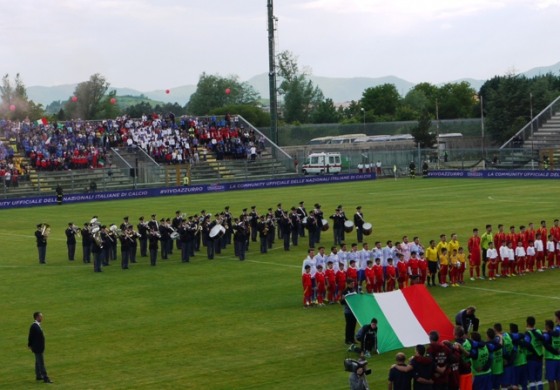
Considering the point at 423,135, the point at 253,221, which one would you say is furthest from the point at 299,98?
the point at 253,221

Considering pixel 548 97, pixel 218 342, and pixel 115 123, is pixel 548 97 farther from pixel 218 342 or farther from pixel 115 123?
pixel 218 342

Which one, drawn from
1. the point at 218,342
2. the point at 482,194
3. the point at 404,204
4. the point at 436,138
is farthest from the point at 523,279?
the point at 436,138

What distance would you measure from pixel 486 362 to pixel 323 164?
6101cm

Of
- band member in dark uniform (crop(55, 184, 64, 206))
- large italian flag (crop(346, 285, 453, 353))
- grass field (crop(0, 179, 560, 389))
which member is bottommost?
grass field (crop(0, 179, 560, 389))

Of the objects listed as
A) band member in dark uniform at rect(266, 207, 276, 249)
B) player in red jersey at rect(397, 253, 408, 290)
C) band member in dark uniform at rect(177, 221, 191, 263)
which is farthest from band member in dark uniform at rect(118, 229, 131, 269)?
player in red jersey at rect(397, 253, 408, 290)

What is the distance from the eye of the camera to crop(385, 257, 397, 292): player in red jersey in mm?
25564

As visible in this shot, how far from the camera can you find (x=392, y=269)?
25578 mm

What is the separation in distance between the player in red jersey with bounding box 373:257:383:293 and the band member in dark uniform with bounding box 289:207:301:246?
10.2 m

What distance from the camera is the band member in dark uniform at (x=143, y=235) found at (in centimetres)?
3397

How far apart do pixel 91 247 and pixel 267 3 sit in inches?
1869

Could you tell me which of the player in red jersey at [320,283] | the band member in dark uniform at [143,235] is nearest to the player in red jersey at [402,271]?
the player in red jersey at [320,283]

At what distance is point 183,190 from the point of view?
211ft

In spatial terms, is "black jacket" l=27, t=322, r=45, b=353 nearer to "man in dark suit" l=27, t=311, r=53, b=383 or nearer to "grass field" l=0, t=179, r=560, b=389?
"man in dark suit" l=27, t=311, r=53, b=383

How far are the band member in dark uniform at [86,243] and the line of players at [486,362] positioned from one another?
1944cm
